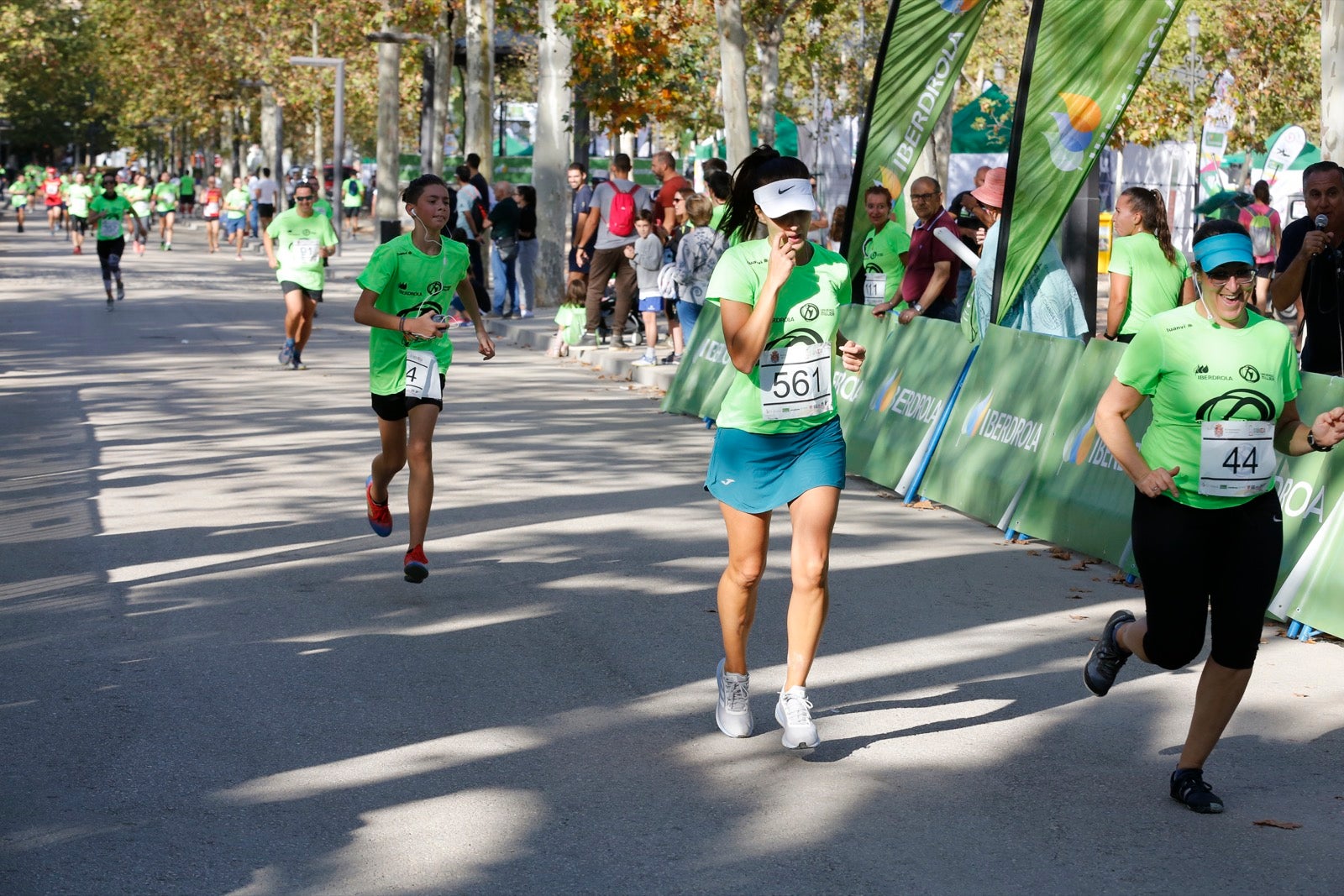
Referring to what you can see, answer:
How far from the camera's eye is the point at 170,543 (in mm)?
9430

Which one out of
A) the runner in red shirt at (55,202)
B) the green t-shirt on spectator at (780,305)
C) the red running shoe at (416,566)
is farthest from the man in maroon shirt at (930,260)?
the runner in red shirt at (55,202)

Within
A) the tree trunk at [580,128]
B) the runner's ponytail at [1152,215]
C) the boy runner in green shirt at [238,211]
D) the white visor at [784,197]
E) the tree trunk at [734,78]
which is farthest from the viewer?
the boy runner in green shirt at [238,211]

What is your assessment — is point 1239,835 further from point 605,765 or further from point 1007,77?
point 1007,77

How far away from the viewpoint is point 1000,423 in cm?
1028

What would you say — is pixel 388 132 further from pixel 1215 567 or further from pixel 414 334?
pixel 1215 567

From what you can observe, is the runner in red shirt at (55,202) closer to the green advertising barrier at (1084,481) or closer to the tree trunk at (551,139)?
the tree trunk at (551,139)

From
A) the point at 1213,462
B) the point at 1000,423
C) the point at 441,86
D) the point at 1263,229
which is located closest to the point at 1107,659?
the point at 1213,462

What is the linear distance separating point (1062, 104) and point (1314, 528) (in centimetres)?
463

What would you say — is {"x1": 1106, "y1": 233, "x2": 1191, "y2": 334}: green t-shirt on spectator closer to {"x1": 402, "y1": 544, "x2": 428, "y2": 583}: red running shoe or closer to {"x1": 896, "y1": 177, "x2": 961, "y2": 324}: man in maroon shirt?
{"x1": 896, "y1": 177, "x2": 961, "y2": 324}: man in maroon shirt

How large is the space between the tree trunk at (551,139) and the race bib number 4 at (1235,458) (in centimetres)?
2039

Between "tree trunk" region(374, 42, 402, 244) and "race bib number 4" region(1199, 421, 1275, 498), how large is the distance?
33637 mm

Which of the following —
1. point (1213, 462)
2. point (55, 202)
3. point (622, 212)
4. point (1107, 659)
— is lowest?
point (55, 202)

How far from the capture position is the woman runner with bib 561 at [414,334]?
27.3ft

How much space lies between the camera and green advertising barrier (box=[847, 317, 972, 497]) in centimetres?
1117
